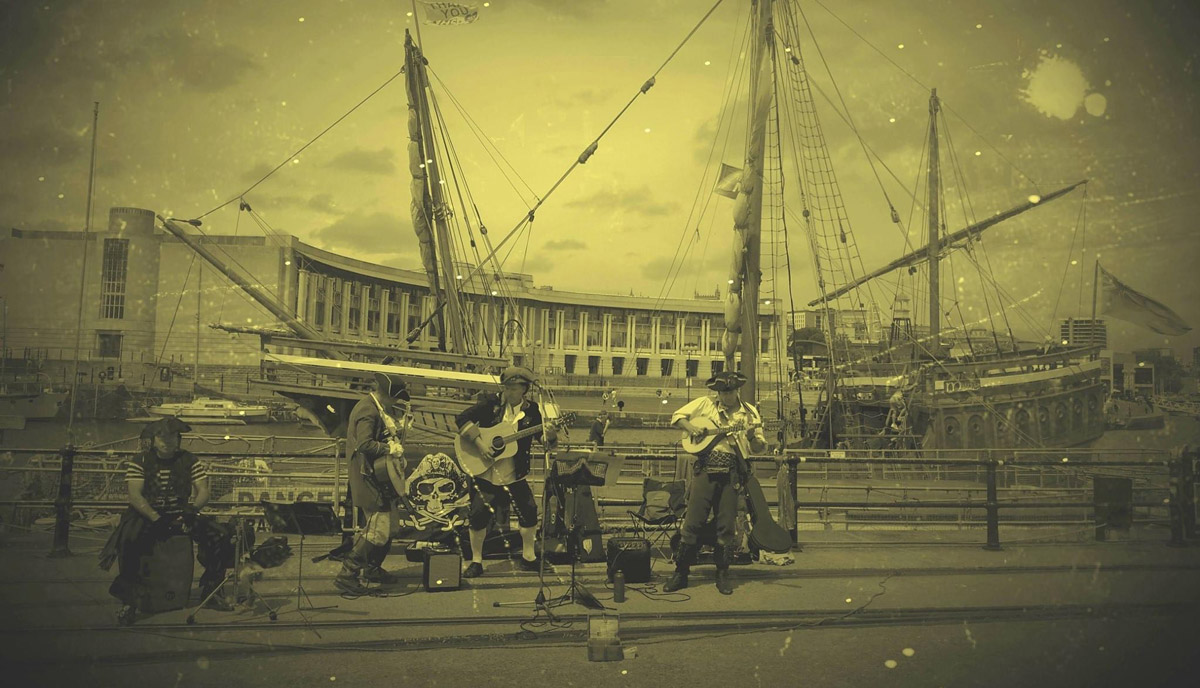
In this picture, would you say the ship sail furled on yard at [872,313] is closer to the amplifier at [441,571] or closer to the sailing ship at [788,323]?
the sailing ship at [788,323]

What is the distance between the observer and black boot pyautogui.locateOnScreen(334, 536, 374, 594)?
4.65 meters

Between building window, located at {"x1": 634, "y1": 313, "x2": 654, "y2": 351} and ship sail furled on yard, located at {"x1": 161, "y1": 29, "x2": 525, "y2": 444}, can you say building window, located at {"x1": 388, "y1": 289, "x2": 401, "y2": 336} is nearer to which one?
ship sail furled on yard, located at {"x1": 161, "y1": 29, "x2": 525, "y2": 444}

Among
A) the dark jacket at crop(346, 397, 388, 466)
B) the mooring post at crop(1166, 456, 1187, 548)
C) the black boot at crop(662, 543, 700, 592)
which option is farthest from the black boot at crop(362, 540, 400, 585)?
the mooring post at crop(1166, 456, 1187, 548)

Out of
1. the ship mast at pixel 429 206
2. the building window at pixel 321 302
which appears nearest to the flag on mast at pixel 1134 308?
the ship mast at pixel 429 206

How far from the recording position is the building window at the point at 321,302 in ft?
40.0

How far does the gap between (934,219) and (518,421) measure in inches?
290

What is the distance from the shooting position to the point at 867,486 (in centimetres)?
646

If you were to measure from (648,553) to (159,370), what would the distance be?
23.5 feet

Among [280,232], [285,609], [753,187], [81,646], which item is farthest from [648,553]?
[280,232]

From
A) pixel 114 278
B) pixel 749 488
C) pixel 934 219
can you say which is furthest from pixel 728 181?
pixel 114 278

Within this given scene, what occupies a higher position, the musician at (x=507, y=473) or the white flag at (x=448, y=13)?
the white flag at (x=448, y=13)

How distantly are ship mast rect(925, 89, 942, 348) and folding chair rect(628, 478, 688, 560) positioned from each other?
572 cm

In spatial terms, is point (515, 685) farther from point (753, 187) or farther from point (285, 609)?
point (753, 187)

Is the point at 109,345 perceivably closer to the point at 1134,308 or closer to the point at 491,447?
the point at 491,447
